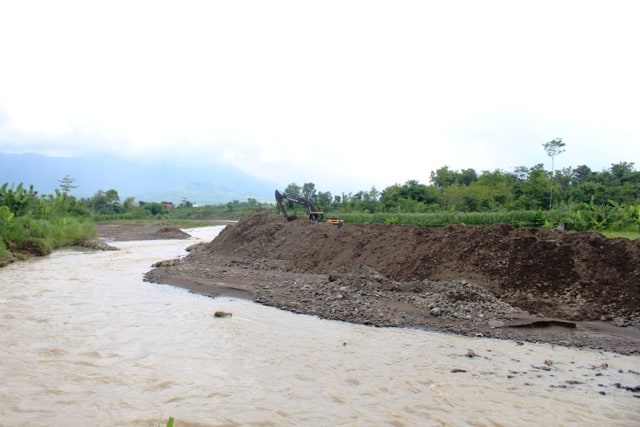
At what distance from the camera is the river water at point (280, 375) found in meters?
4.95

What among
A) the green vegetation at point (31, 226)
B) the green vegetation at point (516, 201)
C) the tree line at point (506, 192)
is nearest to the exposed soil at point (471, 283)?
the green vegetation at point (31, 226)

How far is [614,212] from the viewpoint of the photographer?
2339 centimetres

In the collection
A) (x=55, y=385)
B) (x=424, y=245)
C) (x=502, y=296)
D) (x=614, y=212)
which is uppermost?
(x=614, y=212)

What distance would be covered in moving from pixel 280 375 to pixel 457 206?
117ft

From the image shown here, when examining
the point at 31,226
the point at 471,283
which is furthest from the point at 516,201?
the point at 31,226

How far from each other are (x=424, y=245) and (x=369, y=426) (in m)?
8.57

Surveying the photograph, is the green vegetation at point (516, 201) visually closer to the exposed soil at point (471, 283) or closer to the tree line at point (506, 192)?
the tree line at point (506, 192)

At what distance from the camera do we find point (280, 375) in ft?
20.1

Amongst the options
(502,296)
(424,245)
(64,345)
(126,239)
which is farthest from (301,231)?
(126,239)

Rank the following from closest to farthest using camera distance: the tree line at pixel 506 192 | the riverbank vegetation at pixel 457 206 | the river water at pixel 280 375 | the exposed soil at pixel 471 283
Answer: the river water at pixel 280 375, the exposed soil at pixel 471 283, the riverbank vegetation at pixel 457 206, the tree line at pixel 506 192

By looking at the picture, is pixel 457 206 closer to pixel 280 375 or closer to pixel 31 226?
pixel 31 226

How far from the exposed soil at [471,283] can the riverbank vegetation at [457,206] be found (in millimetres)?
10816

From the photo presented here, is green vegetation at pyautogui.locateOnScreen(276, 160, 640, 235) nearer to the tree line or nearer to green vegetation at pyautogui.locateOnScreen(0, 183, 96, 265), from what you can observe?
the tree line

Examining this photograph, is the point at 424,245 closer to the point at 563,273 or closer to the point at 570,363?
the point at 563,273
